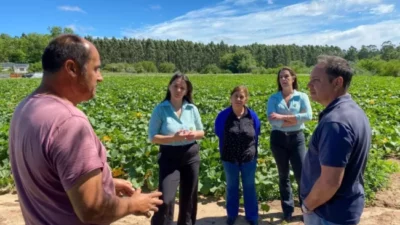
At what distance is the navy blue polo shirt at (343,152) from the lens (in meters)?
2.27

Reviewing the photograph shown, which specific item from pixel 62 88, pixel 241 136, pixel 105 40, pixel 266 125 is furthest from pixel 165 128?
pixel 105 40

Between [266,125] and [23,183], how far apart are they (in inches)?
316

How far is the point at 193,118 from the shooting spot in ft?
14.1

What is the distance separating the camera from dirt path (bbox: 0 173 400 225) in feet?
15.1

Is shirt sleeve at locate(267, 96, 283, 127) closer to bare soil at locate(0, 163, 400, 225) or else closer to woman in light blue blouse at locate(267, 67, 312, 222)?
woman in light blue blouse at locate(267, 67, 312, 222)

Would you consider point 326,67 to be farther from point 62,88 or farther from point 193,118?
point 193,118

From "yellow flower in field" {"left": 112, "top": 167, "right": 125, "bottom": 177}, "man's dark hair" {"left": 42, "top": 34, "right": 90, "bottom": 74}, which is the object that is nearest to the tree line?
"yellow flower in field" {"left": 112, "top": 167, "right": 125, "bottom": 177}

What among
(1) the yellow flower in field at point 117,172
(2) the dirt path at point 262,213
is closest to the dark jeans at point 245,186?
(2) the dirt path at point 262,213

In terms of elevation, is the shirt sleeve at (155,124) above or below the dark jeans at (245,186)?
above

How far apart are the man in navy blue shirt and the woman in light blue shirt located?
168 centimetres

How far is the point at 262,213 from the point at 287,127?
1281 mm

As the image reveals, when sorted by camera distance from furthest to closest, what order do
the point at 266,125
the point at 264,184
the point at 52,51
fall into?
the point at 266,125 < the point at 264,184 < the point at 52,51

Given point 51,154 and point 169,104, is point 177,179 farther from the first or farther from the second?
point 51,154

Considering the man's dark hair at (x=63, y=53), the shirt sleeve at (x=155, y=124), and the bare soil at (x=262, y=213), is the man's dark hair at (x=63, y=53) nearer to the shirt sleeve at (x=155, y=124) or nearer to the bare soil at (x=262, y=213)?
the shirt sleeve at (x=155, y=124)
